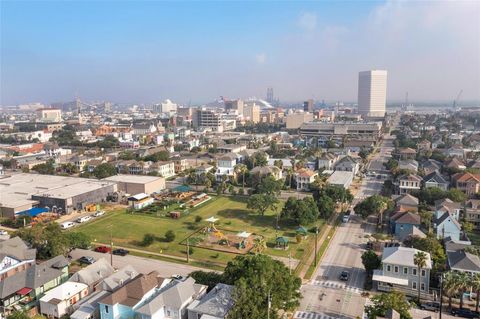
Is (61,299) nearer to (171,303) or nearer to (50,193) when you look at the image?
(171,303)

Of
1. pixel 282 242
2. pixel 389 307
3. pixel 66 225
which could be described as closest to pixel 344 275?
pixel 282 242

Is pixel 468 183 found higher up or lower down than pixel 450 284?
higher up

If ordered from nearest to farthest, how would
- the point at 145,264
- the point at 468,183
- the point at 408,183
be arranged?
the point at 145,264 < the point at 468,183 < the point at 408,183

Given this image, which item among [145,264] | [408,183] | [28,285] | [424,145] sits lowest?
[145,264]

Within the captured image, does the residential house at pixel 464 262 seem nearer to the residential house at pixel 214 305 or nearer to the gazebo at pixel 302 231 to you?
the gazebo at pixel 302 231

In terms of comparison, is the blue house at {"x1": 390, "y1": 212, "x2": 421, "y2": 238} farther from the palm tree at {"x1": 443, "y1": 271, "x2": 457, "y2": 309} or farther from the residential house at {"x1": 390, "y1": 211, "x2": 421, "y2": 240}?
the palm tree at {"x1": 443, "y1": 271, "x2": 457, "y2": 309}

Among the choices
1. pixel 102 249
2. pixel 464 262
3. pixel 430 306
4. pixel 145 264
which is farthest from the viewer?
pixel 102 249

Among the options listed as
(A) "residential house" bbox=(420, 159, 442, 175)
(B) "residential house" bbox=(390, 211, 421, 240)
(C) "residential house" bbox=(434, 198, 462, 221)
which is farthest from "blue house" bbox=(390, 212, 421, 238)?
(A) "residential house" bbox=(420, 159, 442, 175)
